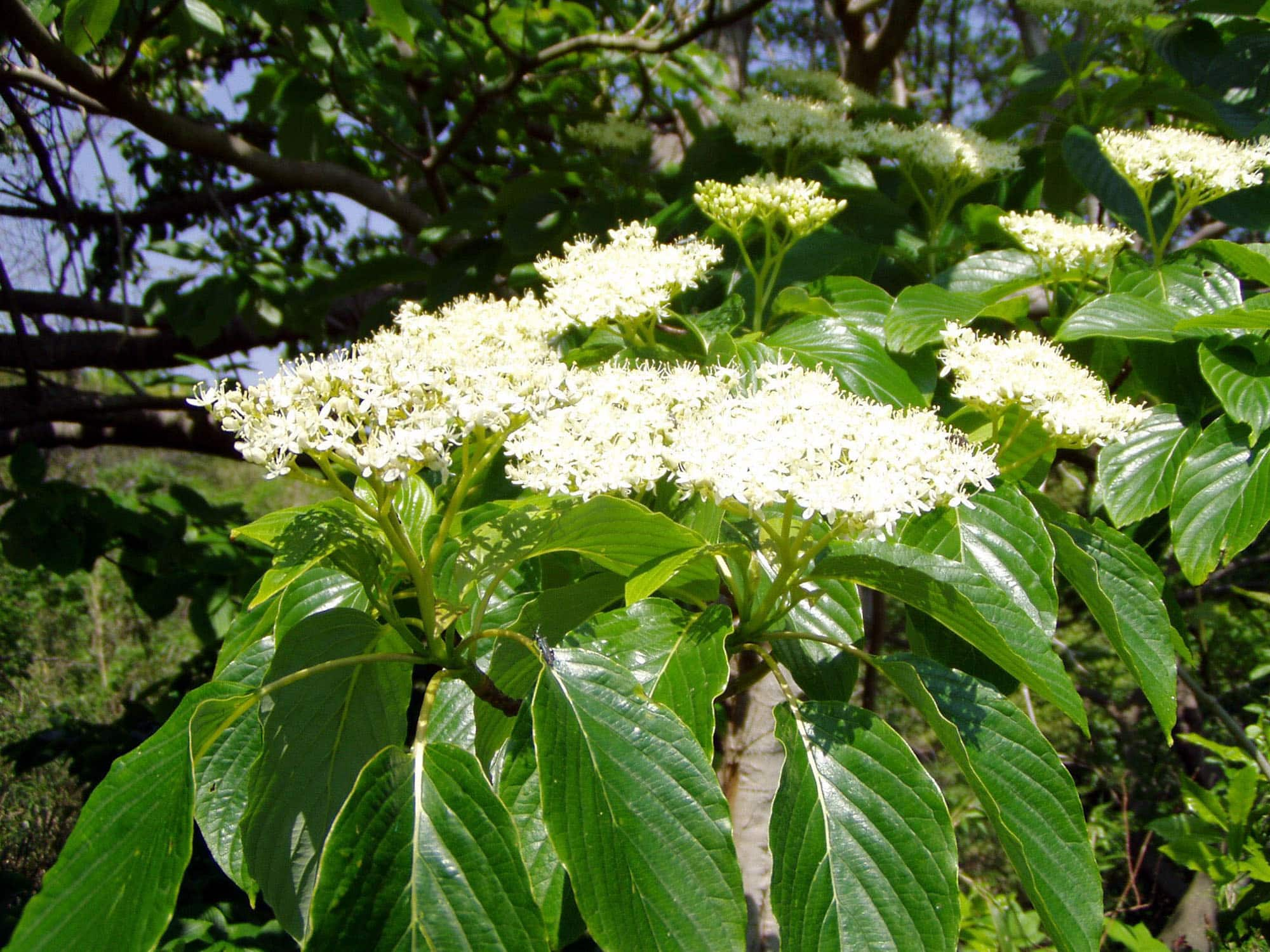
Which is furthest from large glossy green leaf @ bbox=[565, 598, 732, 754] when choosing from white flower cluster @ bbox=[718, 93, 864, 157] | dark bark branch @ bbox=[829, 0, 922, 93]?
dark bark branch @ bbox=[829, 0, 922, 93]

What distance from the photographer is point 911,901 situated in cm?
86

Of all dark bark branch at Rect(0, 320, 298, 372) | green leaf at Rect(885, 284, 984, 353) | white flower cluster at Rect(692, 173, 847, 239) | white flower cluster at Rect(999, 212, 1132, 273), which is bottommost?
green leaf at Rect(885, 284, 984, 353)

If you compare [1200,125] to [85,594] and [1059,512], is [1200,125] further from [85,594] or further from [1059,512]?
[85,594]

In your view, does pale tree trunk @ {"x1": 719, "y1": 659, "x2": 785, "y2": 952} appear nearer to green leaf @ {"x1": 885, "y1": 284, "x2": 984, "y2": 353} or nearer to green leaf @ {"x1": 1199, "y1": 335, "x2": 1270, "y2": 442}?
green leaf @ {"x1": 885, "y1": 284, "x2": 984, "y2": 353}

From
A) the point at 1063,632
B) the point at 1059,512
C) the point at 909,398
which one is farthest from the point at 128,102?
the point at 1063,632

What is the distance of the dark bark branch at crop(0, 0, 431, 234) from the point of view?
208 cm

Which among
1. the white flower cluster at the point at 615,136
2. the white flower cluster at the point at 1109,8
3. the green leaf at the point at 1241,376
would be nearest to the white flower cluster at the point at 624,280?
the green leaf at the point at 1241,376

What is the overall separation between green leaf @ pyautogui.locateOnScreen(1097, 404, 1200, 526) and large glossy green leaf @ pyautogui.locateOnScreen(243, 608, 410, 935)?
3.73ft

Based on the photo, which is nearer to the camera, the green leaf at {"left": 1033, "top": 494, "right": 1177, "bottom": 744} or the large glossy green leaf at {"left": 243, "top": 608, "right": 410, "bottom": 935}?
the large glossy green leaf at {"left": 243, "top": 608, "right": 410, "bottom": 935}

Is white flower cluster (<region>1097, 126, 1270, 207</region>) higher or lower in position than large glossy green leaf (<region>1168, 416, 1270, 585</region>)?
higher

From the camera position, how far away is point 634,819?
812mm

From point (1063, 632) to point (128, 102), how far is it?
266 inches

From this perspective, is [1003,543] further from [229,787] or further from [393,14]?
[393,14]

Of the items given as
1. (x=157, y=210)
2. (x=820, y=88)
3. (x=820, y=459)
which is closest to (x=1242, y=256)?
(x=820, y=459)
